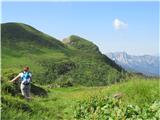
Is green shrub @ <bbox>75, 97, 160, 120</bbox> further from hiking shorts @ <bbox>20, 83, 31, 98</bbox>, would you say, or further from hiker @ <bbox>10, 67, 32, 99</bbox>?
hiking shorts @ <bbox>20, 83, 31, 98</bbox>

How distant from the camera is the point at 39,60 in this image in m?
182

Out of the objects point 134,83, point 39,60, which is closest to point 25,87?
point 134,83

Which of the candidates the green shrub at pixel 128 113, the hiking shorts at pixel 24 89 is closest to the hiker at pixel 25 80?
the hiking shorts at pixel 24 89

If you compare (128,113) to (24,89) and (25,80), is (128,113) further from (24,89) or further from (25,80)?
(24,89)

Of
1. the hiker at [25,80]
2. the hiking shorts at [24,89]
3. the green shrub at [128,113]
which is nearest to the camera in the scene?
the green shrub at [128,113]

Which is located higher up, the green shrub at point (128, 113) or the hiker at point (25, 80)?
the hiker at point (25, 80)

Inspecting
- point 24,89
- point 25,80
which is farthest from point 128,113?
point 24,89

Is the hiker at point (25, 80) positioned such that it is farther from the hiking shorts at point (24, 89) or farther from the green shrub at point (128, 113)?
the green shrub at point (128, 113)

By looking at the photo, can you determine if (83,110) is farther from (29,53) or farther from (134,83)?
(29,53)

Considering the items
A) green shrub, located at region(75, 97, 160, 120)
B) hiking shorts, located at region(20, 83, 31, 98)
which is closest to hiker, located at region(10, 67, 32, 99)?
hiking shorts, located at region(20, 83, 31, 98)

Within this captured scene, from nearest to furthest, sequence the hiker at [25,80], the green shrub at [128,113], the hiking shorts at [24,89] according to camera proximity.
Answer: the green shrub at [128,113]
the hiker at [25,80]
the hiking shorts at [24,89]

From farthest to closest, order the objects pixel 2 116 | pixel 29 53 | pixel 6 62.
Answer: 1. pixel 29 53
2. pixel 6 62
3. pixel 2 116

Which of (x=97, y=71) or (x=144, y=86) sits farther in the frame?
(x=97, y=71)

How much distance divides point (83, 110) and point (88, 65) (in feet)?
564
